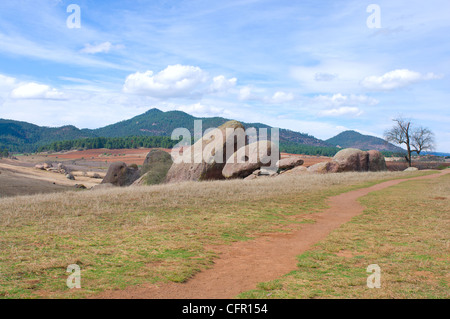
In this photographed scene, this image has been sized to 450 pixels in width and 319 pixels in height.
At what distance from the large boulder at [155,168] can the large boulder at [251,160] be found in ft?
19.3

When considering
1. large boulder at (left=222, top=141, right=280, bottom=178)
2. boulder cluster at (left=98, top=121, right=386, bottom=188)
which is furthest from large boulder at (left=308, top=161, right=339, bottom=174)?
large boulder at (left=222, top=141, right=280, bottom=178)

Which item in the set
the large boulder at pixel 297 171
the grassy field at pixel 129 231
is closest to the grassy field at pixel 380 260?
the grassy field at pixel 129 231

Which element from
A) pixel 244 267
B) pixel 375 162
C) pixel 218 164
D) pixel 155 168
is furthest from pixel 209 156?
pixel 375 162

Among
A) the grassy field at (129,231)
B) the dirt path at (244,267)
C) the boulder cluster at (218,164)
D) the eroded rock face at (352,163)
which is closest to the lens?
the dirt path at (244,267)

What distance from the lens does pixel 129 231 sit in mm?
11406

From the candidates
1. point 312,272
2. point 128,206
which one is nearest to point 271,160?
point 128,206

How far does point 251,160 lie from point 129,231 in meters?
21.4

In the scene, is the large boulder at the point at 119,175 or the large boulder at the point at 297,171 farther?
the large boulder at the point at 297,171

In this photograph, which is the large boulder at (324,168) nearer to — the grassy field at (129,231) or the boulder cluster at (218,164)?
the boulder cluster at (218,164)

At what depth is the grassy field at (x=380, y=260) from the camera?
21.6 ft

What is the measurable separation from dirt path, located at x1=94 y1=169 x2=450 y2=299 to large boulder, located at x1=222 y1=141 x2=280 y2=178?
1738 centimetres

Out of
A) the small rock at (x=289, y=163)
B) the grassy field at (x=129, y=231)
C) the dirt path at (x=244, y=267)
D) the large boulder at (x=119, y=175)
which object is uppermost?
the small rock at (x=289, y=163)

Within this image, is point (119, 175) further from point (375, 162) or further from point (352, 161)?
point (375, 162)
